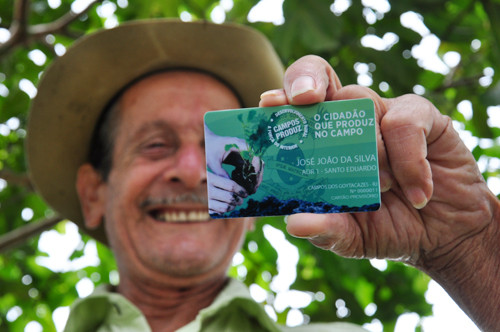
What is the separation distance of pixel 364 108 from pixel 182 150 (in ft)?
3.14

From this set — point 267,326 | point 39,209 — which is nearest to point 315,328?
point 267,326

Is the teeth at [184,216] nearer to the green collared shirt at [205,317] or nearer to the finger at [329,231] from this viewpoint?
the green collared shirt at [205,317]

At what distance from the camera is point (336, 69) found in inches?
78.7

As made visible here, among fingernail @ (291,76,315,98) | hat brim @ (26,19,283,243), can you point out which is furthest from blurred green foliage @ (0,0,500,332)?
fingernail @ (291,76,315,98)

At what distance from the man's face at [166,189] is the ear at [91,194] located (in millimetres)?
96

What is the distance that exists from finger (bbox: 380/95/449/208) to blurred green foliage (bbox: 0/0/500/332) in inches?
20.0

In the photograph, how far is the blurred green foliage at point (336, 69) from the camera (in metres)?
1.90

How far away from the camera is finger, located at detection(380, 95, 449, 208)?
1.16 meters

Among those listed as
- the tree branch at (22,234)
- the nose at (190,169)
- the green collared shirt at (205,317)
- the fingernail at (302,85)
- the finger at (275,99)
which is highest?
the fingernail at (302,85)

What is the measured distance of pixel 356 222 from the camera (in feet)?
4.33

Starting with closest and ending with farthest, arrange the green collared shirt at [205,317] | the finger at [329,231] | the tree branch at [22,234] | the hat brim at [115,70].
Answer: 1. the finger at [329,231]
2. the green collared shirt at [205,317]
3. the hat brim at [115,70]
4. the tree branch at [22,234]

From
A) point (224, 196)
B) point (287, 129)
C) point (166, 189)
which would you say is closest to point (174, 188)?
point (166, 189)

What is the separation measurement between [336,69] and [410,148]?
0.90 meters

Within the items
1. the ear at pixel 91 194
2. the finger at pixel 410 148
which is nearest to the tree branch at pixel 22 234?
the ear at pixel 91 194
